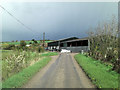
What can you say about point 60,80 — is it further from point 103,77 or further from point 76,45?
point 76,45

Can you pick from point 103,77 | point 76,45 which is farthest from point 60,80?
point 76,45

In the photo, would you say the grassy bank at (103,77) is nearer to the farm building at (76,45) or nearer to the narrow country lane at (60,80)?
the narrow country lane at (60,80)

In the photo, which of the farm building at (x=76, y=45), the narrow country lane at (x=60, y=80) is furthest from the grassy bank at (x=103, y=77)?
the farm building at (x=76, y=45)

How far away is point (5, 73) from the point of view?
595 cm

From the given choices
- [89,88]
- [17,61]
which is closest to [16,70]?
[17,61]

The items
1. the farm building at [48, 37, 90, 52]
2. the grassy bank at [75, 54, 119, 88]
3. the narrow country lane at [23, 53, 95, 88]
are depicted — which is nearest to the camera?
the grassy bank at [75, 54, 119, 88]

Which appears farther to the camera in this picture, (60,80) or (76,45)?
(76,45)

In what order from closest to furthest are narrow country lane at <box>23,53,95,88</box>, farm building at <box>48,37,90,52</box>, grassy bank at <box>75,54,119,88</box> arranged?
grassy bank at <box>75,54,119,88</box> → narrow country lane at <box>23,53,95,88</box> → farm building at <box>48,37,90,52</box>

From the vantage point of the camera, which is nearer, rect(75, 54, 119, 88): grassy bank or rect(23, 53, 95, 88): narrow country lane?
rect(75, 54, 119, 88): grassy bank

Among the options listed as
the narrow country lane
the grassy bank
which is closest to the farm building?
the grassy bank

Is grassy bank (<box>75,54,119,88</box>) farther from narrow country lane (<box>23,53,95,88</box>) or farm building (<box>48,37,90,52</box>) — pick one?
farm building (<box>48,37,90,52</box>)

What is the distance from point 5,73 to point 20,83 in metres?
2.32

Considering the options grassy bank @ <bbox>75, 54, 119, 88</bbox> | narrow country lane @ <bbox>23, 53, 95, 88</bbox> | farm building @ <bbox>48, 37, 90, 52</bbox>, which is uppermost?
farm building @ <bbox>48, 37, 90, 52</bbox>

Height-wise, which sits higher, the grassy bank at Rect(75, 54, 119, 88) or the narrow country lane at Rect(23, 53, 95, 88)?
the grassy bank at Rect(75, 54, 119, 88)
